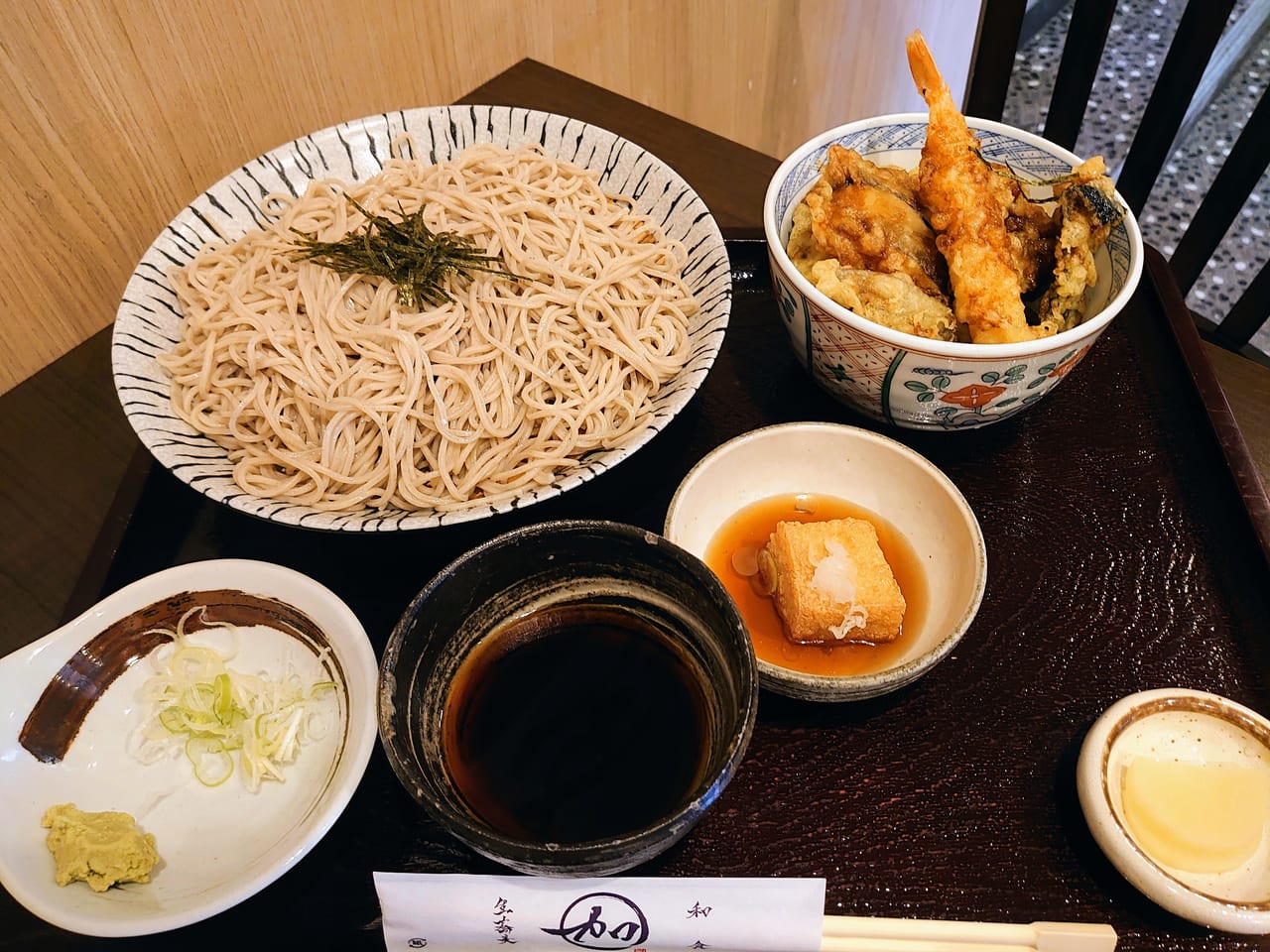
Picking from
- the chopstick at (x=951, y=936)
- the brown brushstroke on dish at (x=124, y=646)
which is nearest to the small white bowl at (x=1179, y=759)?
the chopstick at (x=951, y=936)

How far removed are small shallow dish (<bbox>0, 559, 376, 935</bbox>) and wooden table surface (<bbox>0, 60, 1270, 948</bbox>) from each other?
0.89ft

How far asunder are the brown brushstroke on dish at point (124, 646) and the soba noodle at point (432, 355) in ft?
0.73

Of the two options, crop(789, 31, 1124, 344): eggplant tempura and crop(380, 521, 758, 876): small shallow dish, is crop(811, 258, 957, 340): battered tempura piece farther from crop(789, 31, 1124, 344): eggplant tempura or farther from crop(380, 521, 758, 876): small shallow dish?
crop(380, 521, 758, 876): small shallow dish

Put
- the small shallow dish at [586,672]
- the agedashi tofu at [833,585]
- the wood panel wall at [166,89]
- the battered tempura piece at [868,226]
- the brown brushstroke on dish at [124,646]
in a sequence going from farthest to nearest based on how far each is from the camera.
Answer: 1. the wood panel wall at [166,89]
2. the battered tempura piece at [868,226]
3. the agedashi tofu at [833,585]
4. the brown brushstroke on dish at [124,646]
5. the small shallow dish at [586,672]

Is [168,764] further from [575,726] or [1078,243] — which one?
[1078,243]

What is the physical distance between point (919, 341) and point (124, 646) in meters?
1.32

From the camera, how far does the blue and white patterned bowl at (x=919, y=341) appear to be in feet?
4.75

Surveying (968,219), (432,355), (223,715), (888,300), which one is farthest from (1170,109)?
(223,715)

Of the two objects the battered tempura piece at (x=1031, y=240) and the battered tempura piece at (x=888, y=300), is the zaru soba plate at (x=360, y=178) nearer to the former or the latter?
the battered tempura piece at (x=888, y=300)

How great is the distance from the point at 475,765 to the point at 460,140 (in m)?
1.50

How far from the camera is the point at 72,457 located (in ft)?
6.10

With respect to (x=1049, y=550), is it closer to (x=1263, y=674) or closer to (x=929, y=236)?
(x=1263, y=674)

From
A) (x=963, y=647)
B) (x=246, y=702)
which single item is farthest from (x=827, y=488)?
(x=246, y=702)

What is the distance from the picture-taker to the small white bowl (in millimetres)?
1073
